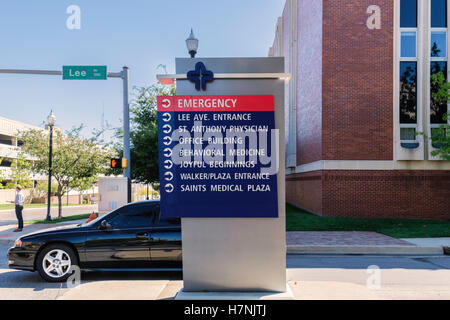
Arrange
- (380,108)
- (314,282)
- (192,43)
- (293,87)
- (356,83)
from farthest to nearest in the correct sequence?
(293,87) < (356,83) < (380,108) < (192,43) < (314,282)

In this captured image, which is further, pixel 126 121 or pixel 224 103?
pixel 126 121

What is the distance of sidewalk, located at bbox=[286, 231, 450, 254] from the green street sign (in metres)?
8.54

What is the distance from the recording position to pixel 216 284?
4.50 m

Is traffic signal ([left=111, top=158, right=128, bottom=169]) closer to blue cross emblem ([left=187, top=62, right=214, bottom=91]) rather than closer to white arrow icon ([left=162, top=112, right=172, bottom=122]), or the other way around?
white arrow icon ([left=162, top=112, right=172, bottom=122])

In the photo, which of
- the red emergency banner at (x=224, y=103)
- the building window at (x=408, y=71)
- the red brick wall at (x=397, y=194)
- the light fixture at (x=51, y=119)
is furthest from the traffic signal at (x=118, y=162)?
the building window at (x=408, y=71)

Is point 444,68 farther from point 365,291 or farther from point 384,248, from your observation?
point 365,291

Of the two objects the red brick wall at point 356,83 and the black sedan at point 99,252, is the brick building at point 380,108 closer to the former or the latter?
the red brick wall at point 356,83

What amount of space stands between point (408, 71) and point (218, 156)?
14784mm

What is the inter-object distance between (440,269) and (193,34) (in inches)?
378

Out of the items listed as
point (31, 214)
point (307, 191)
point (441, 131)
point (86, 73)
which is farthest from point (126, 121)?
point (31, 214)

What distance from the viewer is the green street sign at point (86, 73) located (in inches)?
488

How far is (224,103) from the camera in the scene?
14.5 feet

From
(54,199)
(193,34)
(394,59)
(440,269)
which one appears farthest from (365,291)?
(54,199)

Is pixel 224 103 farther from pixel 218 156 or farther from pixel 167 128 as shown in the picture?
pixel 167 128
